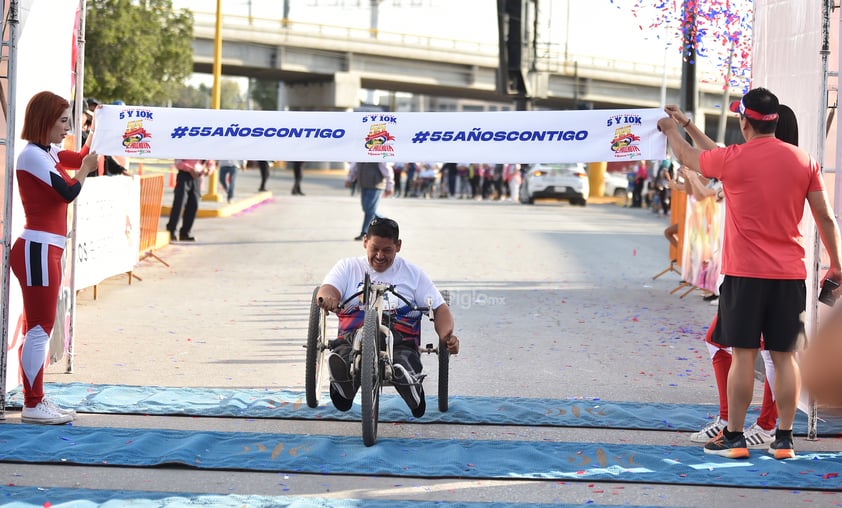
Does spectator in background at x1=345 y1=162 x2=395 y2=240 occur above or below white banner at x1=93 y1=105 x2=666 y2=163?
below

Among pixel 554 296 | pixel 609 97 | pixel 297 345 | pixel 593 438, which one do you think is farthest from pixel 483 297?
pixel 609 97

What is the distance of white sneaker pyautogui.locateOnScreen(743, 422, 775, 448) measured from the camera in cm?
724

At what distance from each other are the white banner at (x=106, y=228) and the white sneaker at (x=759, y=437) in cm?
674

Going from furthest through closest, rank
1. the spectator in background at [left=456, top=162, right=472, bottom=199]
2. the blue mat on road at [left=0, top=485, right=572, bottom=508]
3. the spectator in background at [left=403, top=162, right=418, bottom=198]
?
the spectator in background at [left=403, top=162, right=418, bottom=198]
the spectator in background at [left=456, top=162, right=472, bottom=199]
the blue mat on road at [left=0, top=485, right=572, bottom=508]

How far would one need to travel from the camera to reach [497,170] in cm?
4744

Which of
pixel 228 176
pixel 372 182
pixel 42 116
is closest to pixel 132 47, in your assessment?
pixel 228 176

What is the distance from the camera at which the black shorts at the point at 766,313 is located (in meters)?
6.75

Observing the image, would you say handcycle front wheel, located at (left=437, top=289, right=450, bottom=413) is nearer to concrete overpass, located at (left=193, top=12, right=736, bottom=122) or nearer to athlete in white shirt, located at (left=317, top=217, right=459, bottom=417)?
athlete in white shirt, located at (left=317, top=217, right=459, bottom=417)

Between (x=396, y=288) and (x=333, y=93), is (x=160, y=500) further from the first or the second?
(x=333, y=93)

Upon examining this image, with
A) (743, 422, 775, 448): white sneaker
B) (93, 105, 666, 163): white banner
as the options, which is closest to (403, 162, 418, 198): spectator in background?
(93, 105, 666, 163): white banner

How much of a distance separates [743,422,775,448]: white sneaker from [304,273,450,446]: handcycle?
1.89 metres

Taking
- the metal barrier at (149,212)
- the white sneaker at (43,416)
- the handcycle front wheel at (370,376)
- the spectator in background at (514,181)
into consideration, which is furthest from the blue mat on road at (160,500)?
the spectator in background at (514,181)

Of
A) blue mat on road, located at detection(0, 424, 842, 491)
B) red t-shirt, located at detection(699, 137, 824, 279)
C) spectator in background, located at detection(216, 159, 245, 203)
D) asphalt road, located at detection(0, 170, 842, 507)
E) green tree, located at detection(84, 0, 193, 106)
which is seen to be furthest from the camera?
green tree, located at detection(84, 0, 193, 106)

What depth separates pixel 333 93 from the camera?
7131 centimetres
